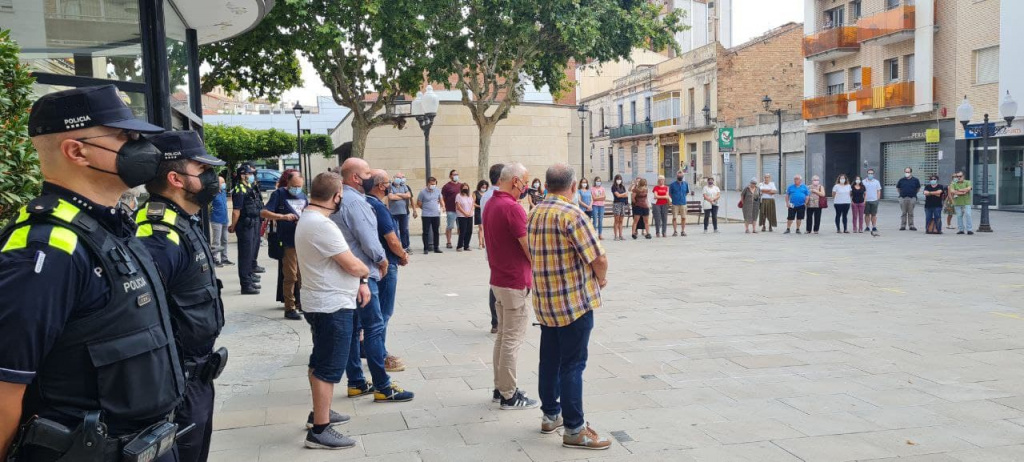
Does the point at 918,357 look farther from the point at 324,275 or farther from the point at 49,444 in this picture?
the point at 49,444

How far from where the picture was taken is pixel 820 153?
37.0 m

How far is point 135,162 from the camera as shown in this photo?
2.24 m

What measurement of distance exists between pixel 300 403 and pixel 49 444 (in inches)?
147

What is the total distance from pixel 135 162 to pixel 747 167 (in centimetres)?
4415

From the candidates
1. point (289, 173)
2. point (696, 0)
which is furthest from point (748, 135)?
point (289, 173)

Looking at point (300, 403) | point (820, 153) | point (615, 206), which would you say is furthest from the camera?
point (820, 153)

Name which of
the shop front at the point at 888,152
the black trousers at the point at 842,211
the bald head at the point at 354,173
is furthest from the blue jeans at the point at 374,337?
the shop front at the point at 888,152

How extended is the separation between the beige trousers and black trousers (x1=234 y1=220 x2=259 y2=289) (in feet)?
20.6

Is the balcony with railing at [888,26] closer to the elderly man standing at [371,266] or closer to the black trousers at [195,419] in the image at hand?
the elderly man standing at [371,266]

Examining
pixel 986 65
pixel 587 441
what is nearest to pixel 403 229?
pixel 587 441

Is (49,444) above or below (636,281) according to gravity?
above

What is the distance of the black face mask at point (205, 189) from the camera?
12.0ft

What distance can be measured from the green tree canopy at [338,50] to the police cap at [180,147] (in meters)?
15.4

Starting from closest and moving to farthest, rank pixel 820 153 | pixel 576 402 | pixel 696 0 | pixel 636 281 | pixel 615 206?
pixel 576 402 < pixel 636 281 < pixel 615 206 < pixel 820 153 < pixel 696 0
